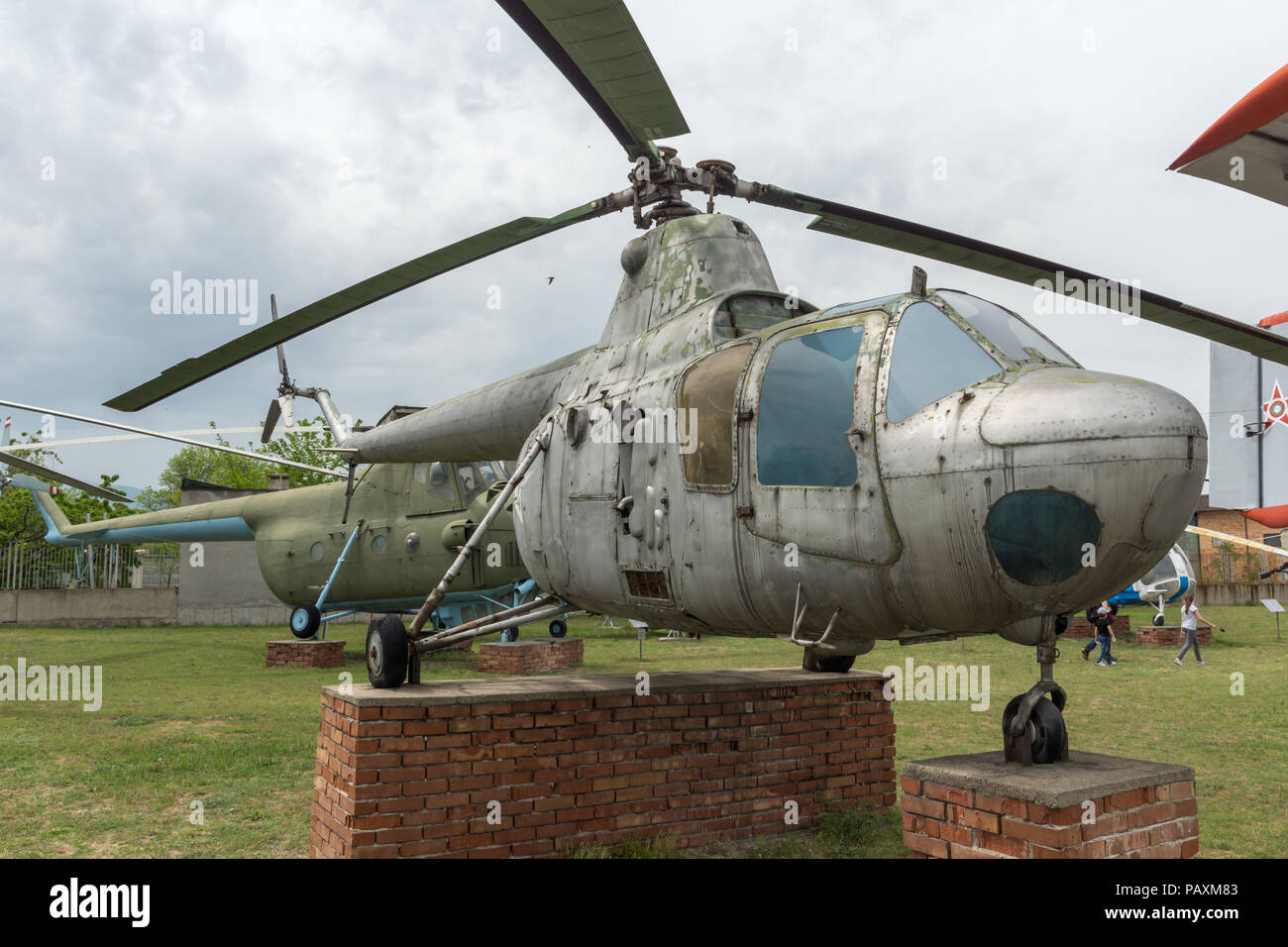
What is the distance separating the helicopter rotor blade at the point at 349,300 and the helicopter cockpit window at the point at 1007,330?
2762 mm

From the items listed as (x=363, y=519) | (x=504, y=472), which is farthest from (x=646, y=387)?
(x=363, y=519)

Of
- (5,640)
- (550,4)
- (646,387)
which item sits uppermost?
(550,4)

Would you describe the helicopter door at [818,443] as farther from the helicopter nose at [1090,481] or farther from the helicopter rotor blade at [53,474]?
the helicopter rotor blade at [53,474]

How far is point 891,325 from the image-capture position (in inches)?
156

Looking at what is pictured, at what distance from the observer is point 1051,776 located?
150 inches

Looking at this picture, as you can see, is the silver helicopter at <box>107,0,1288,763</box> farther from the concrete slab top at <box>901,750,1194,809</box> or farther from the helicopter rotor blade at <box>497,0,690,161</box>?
the concrete slab top at <box>901,750,1194,809</box>

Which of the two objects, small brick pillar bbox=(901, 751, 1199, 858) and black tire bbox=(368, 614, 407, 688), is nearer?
small brick pillar bbox=(901, 751, 1199, 858)

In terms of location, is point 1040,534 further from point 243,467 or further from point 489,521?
point 243,467

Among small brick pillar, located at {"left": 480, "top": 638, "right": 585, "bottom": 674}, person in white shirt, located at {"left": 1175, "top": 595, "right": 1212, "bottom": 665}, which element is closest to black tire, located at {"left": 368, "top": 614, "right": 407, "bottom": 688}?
small brick pillar, located at {"left": 480, "top": 638, "right": 585, "bottom": 674}

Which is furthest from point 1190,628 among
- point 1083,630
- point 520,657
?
point 520,657

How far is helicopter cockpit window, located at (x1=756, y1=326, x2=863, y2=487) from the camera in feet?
12.9

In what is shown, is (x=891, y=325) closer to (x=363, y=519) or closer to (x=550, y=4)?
(x=550, y=4)

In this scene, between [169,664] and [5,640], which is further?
[5,640]
